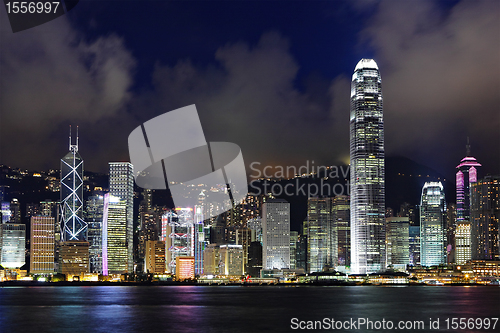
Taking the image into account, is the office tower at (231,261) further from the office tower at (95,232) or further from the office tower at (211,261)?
the office tower at (95,232)

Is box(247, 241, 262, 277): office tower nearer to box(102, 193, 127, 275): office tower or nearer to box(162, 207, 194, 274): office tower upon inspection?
box(162, 207, 194, 274): office tower

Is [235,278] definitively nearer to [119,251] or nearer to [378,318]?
[119,251]

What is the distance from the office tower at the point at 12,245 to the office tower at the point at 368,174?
87475mm

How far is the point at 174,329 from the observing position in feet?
156

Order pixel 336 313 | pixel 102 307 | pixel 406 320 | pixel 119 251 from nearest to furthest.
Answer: pixel 406 320 → pixel 336 313 → pixel 102 307 → pixel 119 251

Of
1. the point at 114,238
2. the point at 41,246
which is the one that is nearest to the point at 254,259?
the point at 114,238

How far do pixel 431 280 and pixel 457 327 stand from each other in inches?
4815

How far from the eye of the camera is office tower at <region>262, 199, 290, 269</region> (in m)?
182

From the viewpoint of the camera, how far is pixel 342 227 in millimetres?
188625

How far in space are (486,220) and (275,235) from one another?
196 ft

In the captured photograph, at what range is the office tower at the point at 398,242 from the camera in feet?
636

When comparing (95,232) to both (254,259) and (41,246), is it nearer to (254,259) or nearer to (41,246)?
(41,246)

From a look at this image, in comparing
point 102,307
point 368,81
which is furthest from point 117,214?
point 102,307

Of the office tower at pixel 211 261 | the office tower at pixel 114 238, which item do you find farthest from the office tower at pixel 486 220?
the office tower at pixel 114 238
